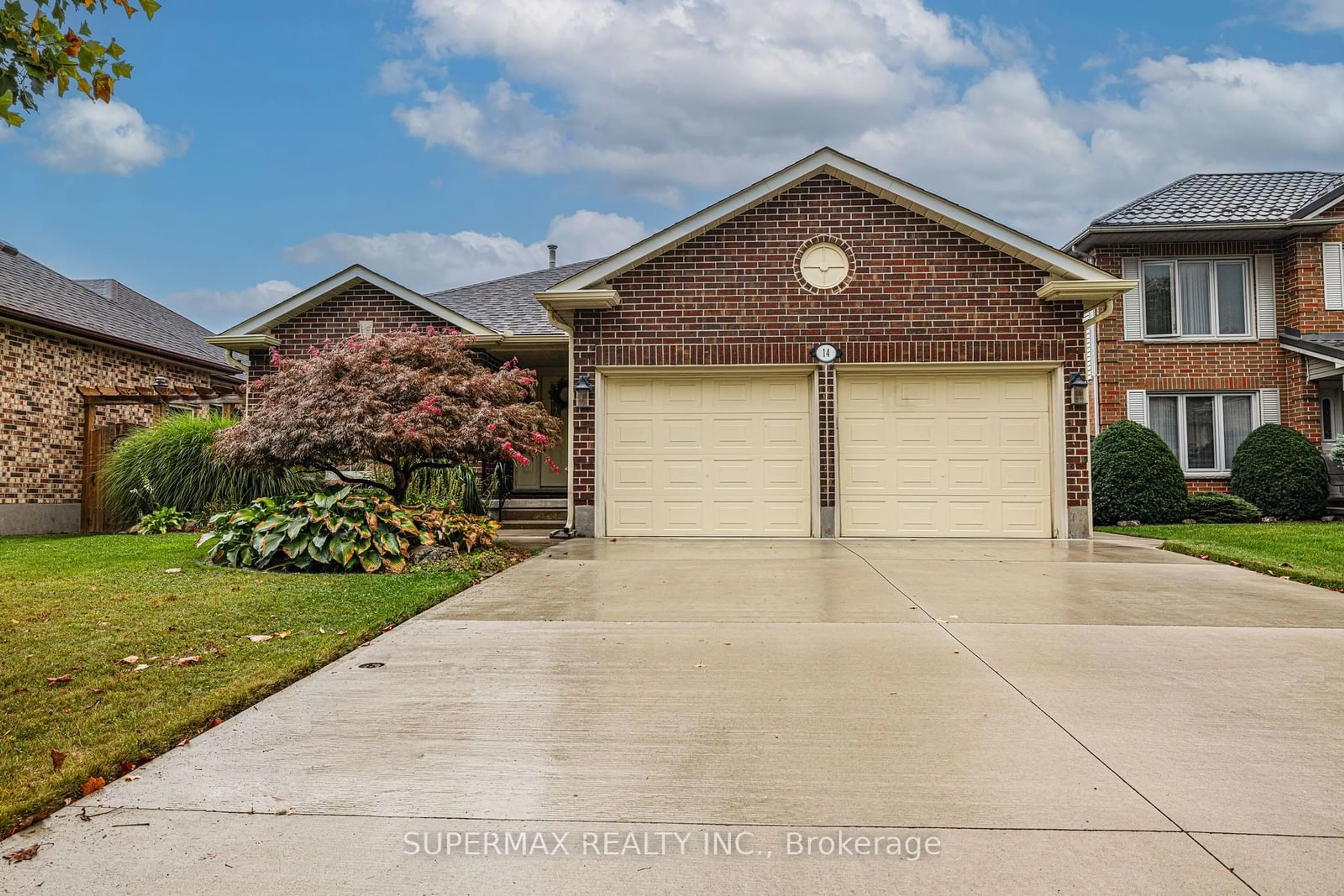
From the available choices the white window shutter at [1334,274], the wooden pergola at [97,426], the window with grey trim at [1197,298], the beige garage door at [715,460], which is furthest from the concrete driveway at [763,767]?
the white window shutter at [1334,274]

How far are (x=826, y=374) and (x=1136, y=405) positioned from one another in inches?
338

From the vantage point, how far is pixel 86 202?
19.4m

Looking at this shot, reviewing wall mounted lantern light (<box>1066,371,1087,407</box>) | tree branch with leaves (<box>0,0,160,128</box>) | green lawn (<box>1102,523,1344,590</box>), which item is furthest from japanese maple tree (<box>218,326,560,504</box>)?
green lawn (<box>1102,523,1344,590</box>)

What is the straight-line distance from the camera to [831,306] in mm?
11203

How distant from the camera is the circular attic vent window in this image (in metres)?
11.3

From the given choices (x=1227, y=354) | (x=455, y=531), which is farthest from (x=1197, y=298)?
(x=455, y=531)

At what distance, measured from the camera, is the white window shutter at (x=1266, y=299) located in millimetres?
16141

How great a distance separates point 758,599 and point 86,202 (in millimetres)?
20217

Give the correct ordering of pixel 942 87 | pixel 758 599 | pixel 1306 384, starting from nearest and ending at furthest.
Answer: pixel 758 599
pixel 1306 384
pixel 942 87

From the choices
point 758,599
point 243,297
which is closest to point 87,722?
point 758,599

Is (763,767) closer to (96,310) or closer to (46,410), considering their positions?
(46,410)

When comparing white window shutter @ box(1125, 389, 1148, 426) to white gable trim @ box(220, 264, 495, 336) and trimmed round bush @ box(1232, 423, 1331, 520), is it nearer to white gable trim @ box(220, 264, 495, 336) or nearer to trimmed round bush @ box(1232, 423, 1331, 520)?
trimmed round bush @ box(1232, 423, 1331, 520)

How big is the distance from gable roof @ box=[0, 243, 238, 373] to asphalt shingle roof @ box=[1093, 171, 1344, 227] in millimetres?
16772

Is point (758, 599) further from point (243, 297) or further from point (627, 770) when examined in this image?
point (243, 297)
